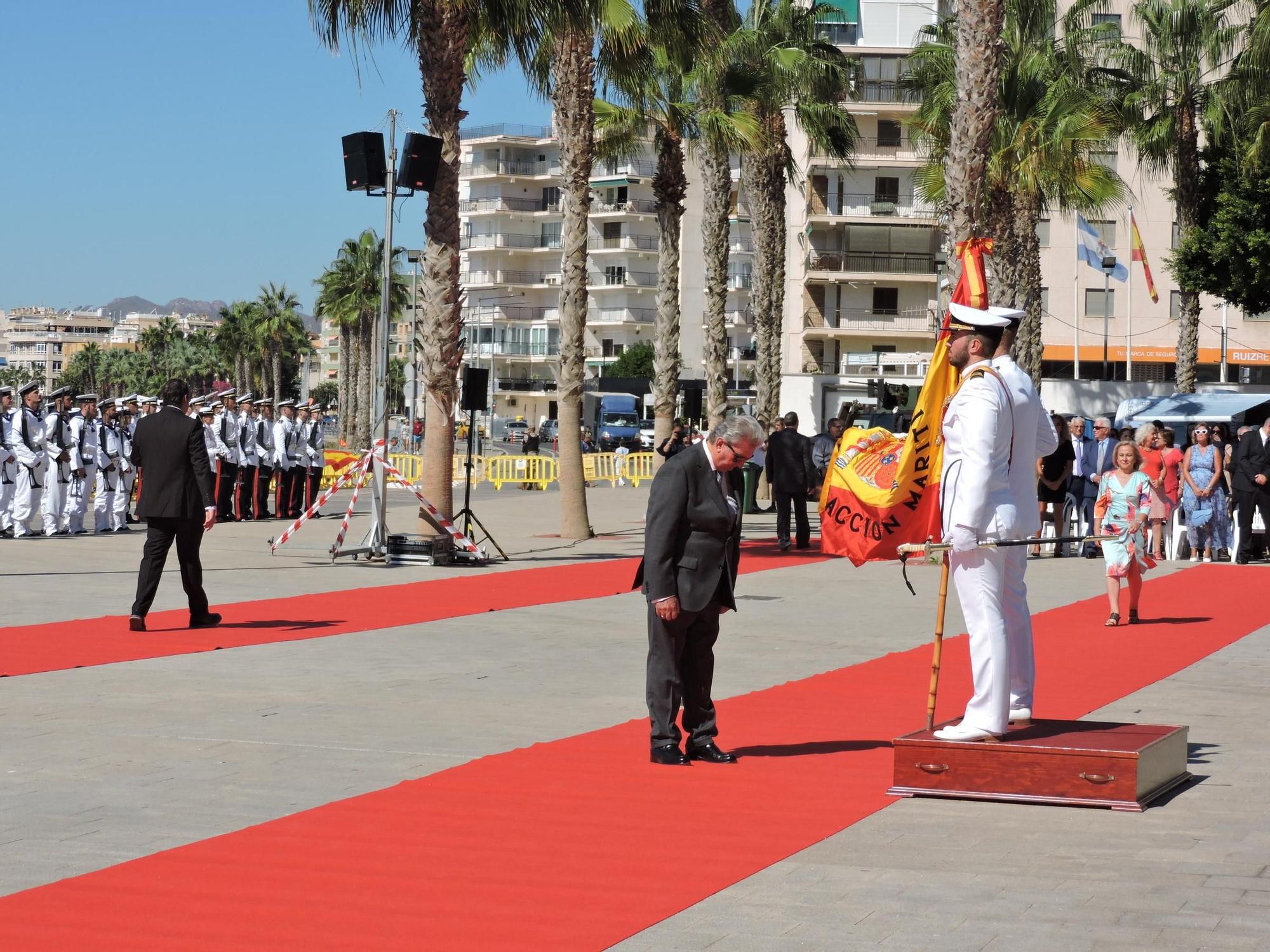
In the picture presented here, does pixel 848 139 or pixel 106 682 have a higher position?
pixel 848 139

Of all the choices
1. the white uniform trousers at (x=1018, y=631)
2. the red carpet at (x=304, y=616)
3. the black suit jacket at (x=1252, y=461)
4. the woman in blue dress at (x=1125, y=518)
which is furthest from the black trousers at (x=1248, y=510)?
the white uniform trousers at (x=1018, y=631)

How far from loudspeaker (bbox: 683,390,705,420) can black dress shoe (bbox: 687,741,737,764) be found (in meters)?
21.6

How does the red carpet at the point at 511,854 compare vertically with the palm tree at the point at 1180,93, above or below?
below

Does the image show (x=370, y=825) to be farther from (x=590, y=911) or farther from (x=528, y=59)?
(x=528, y=59)

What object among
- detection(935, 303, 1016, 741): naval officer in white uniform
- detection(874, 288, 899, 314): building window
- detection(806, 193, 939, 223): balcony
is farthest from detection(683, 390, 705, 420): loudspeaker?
detection(874, 288, 899, 314): building window

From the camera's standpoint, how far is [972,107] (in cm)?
2128

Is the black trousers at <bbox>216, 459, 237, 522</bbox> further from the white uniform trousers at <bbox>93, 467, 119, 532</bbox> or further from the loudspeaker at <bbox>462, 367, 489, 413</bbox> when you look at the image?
the loudspeaker at <bbox>462, 367, 489, 413</bbox>

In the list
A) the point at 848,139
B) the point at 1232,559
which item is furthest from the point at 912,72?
the point at 1232,559

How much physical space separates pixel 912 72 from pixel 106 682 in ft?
97.6

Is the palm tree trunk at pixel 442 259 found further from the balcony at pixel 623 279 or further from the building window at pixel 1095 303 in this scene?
the balcony at pixel 623 279

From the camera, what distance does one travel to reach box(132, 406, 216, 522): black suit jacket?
1266 centimetres

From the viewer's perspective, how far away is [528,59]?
21.2m

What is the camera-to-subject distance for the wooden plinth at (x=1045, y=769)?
7062 mm

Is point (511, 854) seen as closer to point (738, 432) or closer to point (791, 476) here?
point (738, 432)
